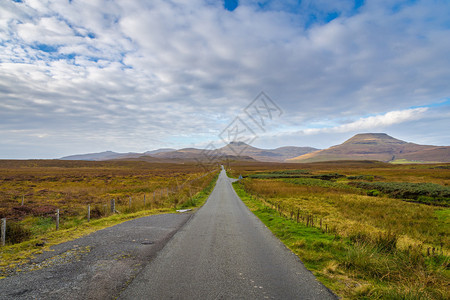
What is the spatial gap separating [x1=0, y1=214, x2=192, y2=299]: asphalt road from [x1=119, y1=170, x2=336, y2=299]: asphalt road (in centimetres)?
51

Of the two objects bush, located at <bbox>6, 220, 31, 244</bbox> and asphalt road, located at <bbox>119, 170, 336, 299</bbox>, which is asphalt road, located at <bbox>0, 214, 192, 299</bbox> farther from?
bush, located at <bbox>6, 220, 31, 244</bbox>

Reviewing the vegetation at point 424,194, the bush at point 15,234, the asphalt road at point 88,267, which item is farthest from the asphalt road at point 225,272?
the vegetation at point 424,194

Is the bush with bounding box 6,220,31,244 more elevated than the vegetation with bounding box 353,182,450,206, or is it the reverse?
the bush with bounding box 6,220,31,244

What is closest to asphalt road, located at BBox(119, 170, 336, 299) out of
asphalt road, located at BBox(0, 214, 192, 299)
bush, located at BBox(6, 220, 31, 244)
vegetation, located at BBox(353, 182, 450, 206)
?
asphalt road, located at BBox(0, 214, 192, 299)

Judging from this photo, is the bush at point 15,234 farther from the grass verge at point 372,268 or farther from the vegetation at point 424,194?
the vegetation at point 424,194

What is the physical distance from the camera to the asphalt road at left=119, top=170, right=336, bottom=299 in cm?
565

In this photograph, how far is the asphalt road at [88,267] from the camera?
574 cm

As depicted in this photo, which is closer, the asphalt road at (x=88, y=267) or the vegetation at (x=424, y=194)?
the asphalt road at (x=88, y=267)

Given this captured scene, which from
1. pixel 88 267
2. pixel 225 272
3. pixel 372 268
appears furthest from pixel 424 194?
pixel 88 267

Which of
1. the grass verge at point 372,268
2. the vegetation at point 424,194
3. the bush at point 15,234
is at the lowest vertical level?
the vegetation at point 424,194

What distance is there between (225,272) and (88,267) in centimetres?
423

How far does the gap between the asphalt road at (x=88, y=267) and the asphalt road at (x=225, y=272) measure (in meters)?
0.51

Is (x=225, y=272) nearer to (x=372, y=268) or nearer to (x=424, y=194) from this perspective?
(x=372, y=268)

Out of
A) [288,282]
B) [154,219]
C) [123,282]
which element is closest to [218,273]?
[288,282]
